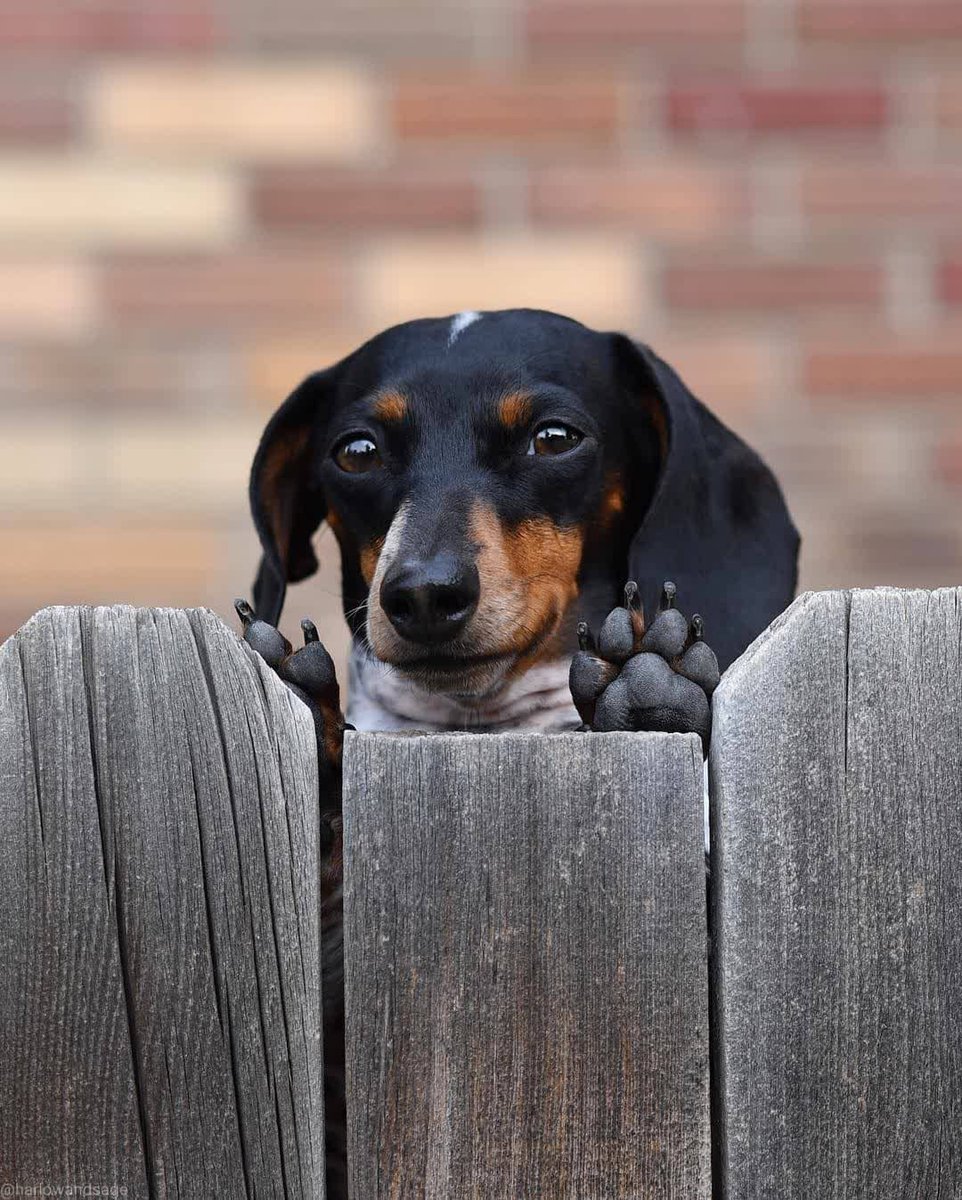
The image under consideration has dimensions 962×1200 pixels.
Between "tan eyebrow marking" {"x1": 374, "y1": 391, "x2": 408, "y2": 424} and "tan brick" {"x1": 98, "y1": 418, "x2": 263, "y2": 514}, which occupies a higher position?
"tan eyebrow marking" {"x1": 374, "y1": 391, "x2": 408, "y2": 424}

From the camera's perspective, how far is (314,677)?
1944 mm

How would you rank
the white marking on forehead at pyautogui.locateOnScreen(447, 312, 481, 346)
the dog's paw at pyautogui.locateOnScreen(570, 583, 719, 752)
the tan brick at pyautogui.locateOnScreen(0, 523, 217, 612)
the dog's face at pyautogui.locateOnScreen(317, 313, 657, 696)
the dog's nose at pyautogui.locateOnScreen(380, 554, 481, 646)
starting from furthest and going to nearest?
the tan brick at pyautogui.locateOnScreen(0, 523, 217, 612) < the white marking on forehead at pyautogui.locateOnScreen(447, 312, 481, 346) < the dog's face at pyautogui.locateOnScreen(317, 313, 657, 696) < the dog's nose at pyautogui.locateOnScreen(380, 554, 481, 646) < the dog's paw at pyautogui.locateOnScreen(570, 583, 719, 752)

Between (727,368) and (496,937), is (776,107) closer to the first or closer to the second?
(727,368)

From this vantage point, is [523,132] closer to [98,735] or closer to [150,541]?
[150,541]

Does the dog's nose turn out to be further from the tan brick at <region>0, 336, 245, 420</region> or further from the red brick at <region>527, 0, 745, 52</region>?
the red brick at <region>527, 0, 745, 52</region>

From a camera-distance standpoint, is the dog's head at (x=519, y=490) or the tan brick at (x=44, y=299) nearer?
the dog's head at (x=519, y=490)

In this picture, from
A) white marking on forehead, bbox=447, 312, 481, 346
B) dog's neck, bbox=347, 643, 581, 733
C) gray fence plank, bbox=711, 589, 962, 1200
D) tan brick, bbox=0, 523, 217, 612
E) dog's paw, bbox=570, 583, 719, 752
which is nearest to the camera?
gray fence plank, bbox=711, 589, 962, 1200

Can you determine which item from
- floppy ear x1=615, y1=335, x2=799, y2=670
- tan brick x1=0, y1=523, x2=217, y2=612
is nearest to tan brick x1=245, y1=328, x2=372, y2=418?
tan brick x1=0, y1=523, x2=217, y2=612

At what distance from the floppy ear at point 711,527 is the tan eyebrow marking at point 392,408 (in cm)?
45

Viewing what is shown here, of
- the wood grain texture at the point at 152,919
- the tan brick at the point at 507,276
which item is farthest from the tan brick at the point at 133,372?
the wood grain texture at the point at 152,919

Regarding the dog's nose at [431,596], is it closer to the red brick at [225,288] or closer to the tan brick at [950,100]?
the red brick at [225,288]

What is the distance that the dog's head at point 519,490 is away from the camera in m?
2.71

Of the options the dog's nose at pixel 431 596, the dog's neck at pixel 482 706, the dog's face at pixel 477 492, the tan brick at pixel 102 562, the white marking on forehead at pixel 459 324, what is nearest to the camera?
the dog's nose at pixel 431 596

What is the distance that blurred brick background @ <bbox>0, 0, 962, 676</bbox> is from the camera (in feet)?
12.7
